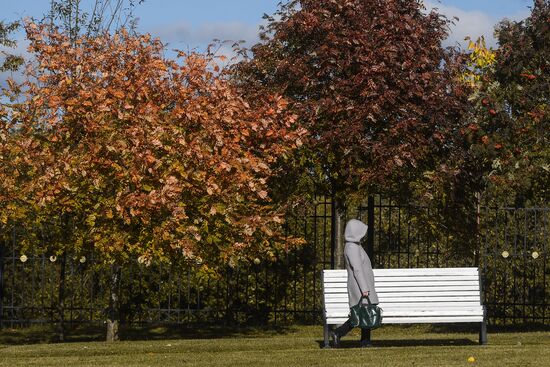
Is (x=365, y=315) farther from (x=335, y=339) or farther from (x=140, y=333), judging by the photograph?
(x=140, y=333)

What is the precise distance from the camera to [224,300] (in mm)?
17609

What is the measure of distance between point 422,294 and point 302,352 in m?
1.68

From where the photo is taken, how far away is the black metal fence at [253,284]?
1695 cm

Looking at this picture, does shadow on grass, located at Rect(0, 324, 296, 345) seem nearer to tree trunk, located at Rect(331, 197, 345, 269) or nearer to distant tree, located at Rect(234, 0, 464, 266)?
tree trunk, located at Rect(331, 197, 345, 269)

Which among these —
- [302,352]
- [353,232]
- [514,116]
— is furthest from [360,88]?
[302,352]

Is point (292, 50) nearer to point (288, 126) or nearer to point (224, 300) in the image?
point (288, 126)

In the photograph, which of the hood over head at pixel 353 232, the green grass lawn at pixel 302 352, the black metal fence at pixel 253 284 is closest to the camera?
the green grass lawn at pixel 302 352

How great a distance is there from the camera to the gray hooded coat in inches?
460

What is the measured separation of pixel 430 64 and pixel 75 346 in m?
6.34

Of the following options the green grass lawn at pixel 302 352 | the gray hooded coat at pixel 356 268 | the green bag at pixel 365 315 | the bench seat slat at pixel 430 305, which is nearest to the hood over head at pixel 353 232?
the gray hooded coat at pixel 356 268

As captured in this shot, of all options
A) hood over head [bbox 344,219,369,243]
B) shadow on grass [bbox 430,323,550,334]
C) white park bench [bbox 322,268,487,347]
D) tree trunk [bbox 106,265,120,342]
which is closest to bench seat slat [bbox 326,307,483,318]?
white park bench [bbox 322,268,487,347]

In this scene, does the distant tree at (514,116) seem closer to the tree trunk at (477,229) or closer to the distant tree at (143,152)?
the tree trunk at (477,229)

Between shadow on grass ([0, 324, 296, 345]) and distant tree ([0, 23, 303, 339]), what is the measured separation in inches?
67.1

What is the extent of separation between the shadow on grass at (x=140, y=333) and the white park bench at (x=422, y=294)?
3.99 m
